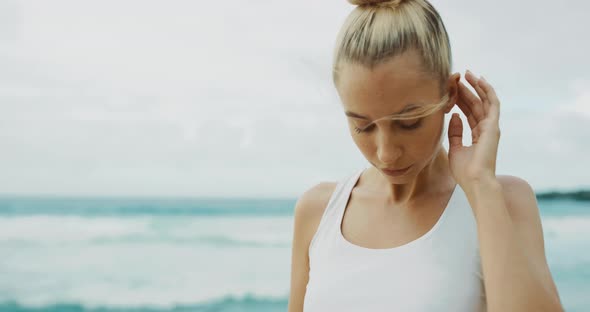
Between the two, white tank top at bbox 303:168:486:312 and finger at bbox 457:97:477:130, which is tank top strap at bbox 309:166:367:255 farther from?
finger at bbox 457:97:477:130

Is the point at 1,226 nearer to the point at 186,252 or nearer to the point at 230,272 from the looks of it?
the point at 186,252

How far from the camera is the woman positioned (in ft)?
5.24

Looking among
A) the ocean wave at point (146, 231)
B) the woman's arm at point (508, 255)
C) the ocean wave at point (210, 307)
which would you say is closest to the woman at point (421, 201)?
the woman's arm at point (508, 255)

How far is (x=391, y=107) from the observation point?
1597 millimetres

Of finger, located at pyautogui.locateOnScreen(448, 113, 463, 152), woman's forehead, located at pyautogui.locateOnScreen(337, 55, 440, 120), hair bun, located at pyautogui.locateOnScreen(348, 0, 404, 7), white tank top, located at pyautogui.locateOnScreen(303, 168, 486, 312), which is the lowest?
white tank top, located at pyautogui.locateOnScreen(303, 168, 486, 312)

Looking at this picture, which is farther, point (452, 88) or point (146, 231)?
point (146, 231)

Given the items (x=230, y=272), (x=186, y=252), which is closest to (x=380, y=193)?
(x=230, y=272)

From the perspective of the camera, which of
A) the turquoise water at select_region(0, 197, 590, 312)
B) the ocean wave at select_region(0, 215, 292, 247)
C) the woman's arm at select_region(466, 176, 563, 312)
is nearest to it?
the woman's arm at select_region(466, 176, 563, 312)

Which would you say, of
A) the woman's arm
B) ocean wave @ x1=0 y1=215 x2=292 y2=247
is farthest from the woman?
ocean wave @ x1=0 y1=215 x2=292 y2=247

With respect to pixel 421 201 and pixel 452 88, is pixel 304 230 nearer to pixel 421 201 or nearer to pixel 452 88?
pixel 421 201

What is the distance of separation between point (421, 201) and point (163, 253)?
9678mm

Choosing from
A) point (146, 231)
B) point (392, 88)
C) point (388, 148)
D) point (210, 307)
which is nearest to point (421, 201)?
point (388, 148)

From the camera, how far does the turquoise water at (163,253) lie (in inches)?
355

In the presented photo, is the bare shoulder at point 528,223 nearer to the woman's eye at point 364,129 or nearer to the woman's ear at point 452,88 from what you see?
the woman's ear at point 452,88
